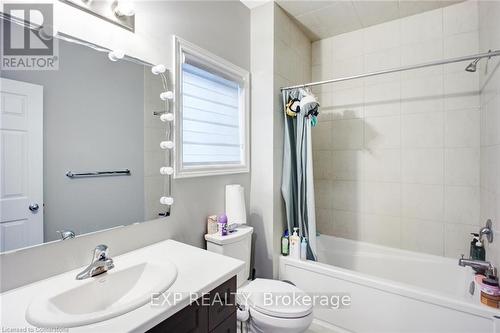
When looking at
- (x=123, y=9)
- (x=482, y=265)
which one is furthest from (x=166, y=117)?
(x=482, y=265)

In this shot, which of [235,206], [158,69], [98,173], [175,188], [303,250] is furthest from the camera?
[303,250]

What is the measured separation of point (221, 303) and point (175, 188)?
73 cm

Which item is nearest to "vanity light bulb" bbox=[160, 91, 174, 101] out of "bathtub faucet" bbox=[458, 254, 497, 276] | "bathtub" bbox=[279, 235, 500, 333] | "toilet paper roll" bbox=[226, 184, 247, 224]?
"toilet paper roll" bbox=[226, 184, 247, 224]

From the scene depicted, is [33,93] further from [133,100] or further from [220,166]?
[220,166]

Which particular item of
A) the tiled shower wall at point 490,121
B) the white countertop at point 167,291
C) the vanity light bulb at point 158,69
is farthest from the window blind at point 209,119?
the tiled shower wall at point 490,121

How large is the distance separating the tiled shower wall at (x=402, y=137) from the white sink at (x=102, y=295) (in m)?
2.02

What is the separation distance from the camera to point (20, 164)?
877 mm

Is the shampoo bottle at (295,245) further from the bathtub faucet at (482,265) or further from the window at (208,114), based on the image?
the bathtub faucet at (482,265)

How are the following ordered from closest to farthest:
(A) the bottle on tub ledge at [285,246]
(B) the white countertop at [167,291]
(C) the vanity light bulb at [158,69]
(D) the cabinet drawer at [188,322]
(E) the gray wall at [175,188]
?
(B) the white countertop at [167,291], (D) the cabinet drawer at [188,322], (E) the gray wall at [175,188], (C) the vanity light bulb at [158,69], (A) the bottle on tub ledge at [285,246]

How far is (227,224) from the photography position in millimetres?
1723

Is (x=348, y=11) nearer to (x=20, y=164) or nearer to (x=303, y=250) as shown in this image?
(x=303, y=250)

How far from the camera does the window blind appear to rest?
163 centimetres

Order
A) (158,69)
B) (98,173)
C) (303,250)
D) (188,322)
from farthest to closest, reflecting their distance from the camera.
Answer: (303,250), (158,69), (98,173), (188,322)

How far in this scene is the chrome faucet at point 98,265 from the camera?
0.95m
